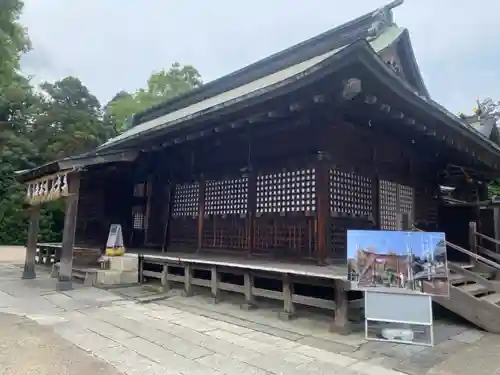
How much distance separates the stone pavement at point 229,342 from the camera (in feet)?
10.9

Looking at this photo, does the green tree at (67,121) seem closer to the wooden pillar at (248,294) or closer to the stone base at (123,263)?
the stone base at (123,263)

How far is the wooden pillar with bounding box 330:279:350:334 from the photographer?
4.34m

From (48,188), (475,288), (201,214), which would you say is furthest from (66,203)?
(475,288)

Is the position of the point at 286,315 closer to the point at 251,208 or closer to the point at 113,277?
the point at 251,208

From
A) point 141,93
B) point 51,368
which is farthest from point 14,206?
point 51,368

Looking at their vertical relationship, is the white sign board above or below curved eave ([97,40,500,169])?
below

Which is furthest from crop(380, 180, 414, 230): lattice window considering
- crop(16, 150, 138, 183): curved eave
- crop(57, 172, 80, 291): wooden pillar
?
crop(57, 172, 80, 291): wooden pillar

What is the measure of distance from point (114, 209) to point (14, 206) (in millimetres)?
11642

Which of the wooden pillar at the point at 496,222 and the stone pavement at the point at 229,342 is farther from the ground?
the wooden pillar at the point at 496,222

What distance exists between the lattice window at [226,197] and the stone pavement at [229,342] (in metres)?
2.00

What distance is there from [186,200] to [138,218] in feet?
7.76

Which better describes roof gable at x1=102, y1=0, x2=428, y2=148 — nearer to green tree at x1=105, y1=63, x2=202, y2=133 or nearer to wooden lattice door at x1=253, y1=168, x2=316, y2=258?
wooden lattice door at x1=253, y1=168, x2=316, y2=258

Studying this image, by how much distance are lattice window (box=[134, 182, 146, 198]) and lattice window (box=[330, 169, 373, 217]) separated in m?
5.72

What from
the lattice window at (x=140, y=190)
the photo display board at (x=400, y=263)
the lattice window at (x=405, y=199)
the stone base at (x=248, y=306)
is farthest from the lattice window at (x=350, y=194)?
the lattice window at (x=140, y=190)
